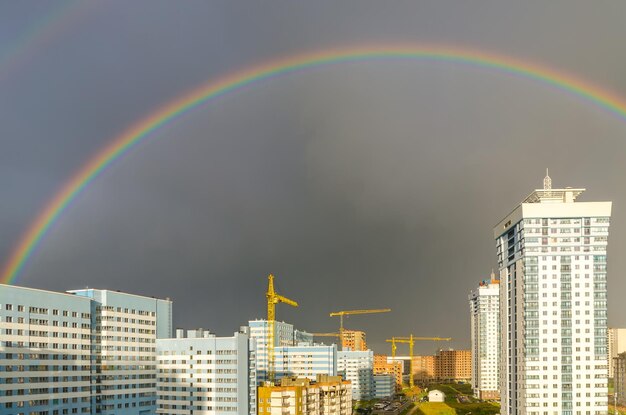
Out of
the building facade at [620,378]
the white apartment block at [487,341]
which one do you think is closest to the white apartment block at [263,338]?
the white apartment block at [487,341]

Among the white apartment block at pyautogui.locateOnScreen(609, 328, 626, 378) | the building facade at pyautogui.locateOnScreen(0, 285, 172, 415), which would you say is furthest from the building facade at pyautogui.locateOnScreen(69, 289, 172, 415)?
the white apartment block at pyautogui.locateOnScreen(609, 328, 626, 378)

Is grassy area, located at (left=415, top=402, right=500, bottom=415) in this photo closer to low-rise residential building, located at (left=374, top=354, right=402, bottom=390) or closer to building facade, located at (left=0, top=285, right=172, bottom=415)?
building facade, located at (left=0, top=285, right=172, bottom=415)

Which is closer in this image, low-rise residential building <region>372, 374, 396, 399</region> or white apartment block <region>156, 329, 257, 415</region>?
white apartment block <region>156, 329, 257, 415</region>

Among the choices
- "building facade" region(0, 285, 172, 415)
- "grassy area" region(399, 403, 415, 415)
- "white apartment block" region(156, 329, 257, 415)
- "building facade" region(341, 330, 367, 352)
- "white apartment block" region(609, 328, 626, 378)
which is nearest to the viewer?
"building facade" region(0, 285, 172, 415)

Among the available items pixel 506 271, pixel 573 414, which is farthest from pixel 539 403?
pixel 506 271

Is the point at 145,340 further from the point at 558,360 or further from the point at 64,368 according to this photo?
the point at 558,360

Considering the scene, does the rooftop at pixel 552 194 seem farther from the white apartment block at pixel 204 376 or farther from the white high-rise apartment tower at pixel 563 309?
the white apartment block at pixel 204 376

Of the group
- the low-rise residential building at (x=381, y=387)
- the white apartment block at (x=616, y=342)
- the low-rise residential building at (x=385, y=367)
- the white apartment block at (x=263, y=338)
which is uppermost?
the white apartment block at (x=263, y=338)
